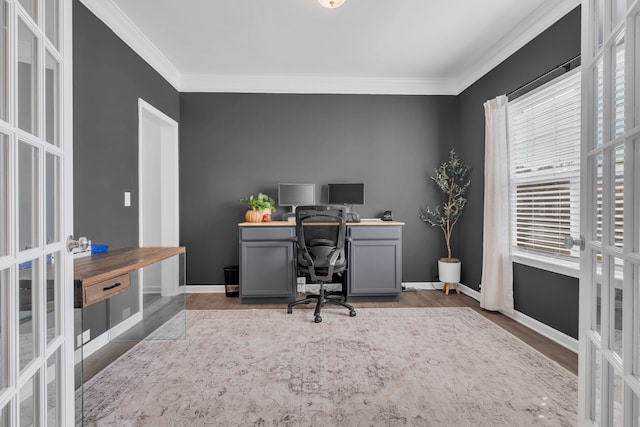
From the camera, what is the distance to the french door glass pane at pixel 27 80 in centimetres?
87

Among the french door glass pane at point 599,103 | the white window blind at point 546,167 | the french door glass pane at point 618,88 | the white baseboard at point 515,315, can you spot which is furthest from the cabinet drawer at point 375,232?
the french door glass pane at point 618,88

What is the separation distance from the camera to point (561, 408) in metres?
1.73

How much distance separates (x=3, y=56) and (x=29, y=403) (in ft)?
2.96

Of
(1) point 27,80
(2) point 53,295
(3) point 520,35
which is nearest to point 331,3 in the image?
(3) point 520,35

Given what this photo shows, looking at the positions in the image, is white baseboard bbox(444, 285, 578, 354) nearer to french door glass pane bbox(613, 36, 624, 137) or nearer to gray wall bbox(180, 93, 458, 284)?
gray wall bbox(180, 93, 458, 284)

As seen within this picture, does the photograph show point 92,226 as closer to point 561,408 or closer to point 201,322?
point 201,322

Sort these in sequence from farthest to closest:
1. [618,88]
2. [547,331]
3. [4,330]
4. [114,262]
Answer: [547,331]
[114,262]
[618,88]
[4,330]

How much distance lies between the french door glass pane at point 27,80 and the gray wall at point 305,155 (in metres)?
3.28

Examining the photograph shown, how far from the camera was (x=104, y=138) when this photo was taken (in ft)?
8.61

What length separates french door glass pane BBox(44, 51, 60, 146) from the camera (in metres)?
1.01

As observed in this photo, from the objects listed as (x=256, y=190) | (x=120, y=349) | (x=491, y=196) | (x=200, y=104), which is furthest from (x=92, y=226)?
(x=491, y=196)

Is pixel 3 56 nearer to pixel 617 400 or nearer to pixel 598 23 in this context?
pixel 598 23

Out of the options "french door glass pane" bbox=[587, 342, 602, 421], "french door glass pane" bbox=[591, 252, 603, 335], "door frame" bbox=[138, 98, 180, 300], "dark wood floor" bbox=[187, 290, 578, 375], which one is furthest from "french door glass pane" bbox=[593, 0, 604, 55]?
"door frame" bbox=[138, 98, 180, 300]

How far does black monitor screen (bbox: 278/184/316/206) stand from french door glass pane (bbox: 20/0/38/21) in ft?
10.3
